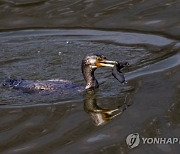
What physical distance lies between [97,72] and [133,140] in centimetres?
332

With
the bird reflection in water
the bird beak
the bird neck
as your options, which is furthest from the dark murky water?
the bird beak

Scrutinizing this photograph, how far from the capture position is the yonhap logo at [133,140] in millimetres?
8145

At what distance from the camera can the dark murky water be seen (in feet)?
28.1

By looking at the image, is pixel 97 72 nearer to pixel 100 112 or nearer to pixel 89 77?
pixel 89 77

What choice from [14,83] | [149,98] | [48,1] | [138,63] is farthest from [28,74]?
[48,1]

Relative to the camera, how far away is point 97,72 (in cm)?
1147

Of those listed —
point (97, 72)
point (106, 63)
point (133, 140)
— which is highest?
point (106, 63)

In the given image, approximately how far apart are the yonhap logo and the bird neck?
2.11 meters

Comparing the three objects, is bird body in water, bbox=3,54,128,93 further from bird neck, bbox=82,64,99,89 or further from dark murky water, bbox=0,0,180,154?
dark murky water, bbox=0,0,180,154

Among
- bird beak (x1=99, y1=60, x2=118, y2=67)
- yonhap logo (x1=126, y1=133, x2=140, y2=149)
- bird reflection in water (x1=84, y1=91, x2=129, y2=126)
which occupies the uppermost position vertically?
bird beak (x1=99, y1=60, x2=118, y2=67)

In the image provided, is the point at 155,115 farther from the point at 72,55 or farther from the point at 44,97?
the point at 72,55

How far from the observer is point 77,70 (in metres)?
11.6

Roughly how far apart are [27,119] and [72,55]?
322 centimetres

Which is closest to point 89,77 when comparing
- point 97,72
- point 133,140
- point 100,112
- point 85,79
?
point 85,79
